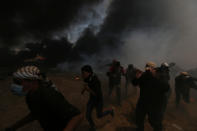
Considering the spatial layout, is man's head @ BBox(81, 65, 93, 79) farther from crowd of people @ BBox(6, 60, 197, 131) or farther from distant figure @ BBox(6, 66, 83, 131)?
distant figure @ BBox(6, 66, 83, 131)

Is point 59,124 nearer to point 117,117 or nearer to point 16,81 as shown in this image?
point 16,81

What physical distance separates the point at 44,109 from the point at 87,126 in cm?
338

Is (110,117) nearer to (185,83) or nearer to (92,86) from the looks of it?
(92,86)

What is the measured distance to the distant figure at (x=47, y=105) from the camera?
55.9 inches

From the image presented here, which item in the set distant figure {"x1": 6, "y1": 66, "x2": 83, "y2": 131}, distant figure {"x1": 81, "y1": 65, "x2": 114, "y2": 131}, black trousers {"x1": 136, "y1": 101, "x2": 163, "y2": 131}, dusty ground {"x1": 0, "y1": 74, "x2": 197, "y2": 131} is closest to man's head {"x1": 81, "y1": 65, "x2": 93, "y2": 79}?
distant figure {"x1": 81, "y1": 65, "x2": 114, "y2": 131}

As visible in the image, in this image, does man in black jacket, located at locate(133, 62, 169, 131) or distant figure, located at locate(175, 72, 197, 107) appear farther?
distant figure, located at locate(175, 72, 197, 107)

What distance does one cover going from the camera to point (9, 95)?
658 centimetres

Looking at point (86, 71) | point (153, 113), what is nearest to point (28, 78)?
point (86, 71)

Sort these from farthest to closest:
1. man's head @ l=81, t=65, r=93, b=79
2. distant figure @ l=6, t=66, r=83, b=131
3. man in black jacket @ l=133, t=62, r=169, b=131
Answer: man's head @ l=81, t=65, r=93, b=79, man in black jacket @ l=133, t=62, r=169, b=131, distant figure @ l=6, t=66, r=83, b=131

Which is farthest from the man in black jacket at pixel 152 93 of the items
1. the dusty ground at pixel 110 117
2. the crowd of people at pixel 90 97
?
the dusty ground at pixel 110 117

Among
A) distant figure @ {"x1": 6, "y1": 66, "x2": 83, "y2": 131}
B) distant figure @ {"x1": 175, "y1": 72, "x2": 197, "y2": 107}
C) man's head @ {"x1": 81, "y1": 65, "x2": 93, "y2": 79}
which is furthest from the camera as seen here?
distant figure @ {"x1": 175, "y1": 72, "x2": 197, "y2": 107}

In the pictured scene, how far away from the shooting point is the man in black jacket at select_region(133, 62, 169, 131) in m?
3.18

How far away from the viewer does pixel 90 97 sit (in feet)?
12.7

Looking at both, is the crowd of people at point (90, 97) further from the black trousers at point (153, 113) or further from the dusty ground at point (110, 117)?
the dusty ground at point (110, 117)
